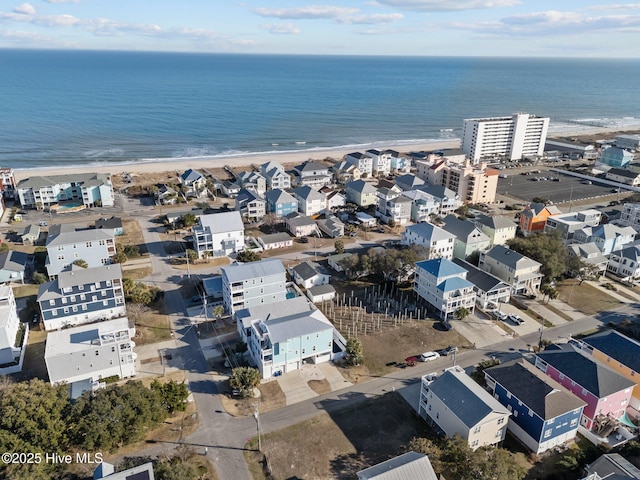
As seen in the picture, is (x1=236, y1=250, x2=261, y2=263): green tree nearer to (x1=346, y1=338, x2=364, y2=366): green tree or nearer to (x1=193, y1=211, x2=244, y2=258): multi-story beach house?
(x1=193, y1=211, x2=244, y2=258): multi-story beach house

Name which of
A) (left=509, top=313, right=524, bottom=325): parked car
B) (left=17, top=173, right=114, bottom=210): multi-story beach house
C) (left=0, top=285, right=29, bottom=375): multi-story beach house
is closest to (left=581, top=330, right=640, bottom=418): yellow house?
(left=509, top=313, right=524, bottom=325): parked car

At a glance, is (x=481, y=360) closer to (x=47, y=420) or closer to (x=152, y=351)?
(x=152, y=351)

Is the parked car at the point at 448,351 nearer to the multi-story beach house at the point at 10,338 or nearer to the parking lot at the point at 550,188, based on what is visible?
the multi-story beach house at the point at 10,338

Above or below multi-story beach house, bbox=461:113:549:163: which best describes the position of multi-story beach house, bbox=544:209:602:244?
below

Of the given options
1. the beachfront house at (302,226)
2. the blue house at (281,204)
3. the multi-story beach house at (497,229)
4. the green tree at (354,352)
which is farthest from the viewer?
the blue house at (281,204)

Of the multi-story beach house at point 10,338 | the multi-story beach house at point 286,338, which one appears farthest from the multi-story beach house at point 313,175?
the multi-story beach house at point 10,338

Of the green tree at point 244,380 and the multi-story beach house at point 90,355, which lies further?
the green tree at point 244,380

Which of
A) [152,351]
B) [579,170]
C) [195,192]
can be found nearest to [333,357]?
[152,351]
